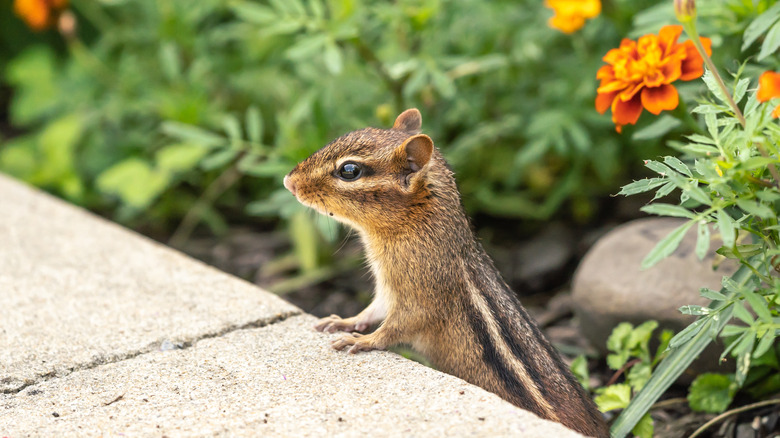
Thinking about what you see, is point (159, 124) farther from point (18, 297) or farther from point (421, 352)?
point (421, 352)

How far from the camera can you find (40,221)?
421 cm

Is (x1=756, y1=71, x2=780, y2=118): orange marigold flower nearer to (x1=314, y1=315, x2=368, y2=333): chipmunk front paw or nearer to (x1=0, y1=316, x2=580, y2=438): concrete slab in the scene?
(x1=0, y1=316, x2=580, y2=438): concrete slab

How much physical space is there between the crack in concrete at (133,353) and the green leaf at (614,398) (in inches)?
45.9

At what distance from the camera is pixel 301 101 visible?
4.38 m

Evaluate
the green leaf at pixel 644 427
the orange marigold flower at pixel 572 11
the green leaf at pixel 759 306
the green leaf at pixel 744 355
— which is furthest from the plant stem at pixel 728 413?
the orange marigold flower at pixel 572 11

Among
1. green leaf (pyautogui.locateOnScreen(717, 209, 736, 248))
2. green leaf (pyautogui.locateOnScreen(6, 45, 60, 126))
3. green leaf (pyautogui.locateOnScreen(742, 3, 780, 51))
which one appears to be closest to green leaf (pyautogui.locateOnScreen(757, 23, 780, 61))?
green leaf (pyautogui.locateOnScreen(742, 3, 780, 51))

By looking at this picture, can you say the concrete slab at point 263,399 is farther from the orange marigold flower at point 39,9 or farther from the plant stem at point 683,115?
the orange marigold flower at point 39,9

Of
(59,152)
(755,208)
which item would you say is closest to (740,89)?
(755,208)

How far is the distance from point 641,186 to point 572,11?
1739 mm

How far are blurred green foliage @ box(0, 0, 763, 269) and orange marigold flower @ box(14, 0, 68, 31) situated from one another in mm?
363

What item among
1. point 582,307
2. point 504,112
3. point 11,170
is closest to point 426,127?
point 504,112

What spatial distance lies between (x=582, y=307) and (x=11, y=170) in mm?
4191

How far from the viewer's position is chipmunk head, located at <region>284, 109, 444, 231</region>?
296 cm

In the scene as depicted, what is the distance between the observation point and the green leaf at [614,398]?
9.45ft
